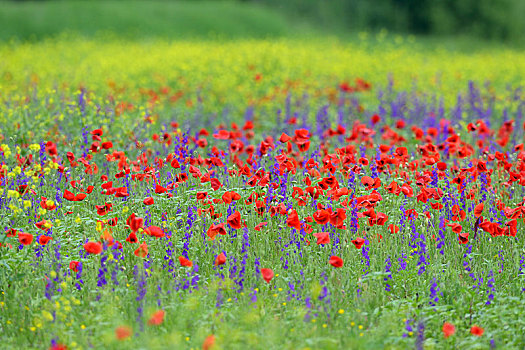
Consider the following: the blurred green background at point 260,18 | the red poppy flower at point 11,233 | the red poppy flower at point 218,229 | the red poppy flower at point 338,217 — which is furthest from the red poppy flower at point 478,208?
the blurred green background at point 260,18

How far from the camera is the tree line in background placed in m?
24.2

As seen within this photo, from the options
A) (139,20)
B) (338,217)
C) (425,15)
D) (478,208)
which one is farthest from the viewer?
(425,15)

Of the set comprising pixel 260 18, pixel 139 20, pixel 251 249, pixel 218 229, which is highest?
pixel 260 18

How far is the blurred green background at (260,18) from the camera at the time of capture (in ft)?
71.1

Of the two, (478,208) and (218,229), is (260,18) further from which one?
(218,229)

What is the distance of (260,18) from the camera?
24.0m

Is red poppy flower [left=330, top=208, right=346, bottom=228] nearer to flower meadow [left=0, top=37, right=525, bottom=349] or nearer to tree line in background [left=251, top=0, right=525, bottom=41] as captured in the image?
flower meadow [left=0, top=37, right=525, bottom=349]

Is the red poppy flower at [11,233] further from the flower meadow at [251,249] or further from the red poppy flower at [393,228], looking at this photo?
the red poppy flower at [393,228]

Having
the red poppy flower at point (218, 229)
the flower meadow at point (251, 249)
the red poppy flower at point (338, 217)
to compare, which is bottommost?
the flower meadow at point (251, 249)

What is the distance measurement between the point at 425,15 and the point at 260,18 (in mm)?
6873

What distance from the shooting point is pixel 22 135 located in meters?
6.47

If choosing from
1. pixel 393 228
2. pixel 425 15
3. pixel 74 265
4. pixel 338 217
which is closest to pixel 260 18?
pixel 425 15

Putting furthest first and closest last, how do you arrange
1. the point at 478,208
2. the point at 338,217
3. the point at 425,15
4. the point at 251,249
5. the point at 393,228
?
the point at 425,15 < the point at 251,249 < the point at 393,228 < the point at 478,208 < the point at 338,217

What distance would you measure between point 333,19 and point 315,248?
2239cm
